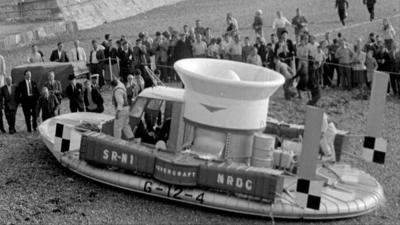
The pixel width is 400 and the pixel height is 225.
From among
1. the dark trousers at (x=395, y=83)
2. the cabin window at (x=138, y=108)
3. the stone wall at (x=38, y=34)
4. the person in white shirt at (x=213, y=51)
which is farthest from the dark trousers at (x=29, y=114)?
the dark trousers at (x=395, y=83)

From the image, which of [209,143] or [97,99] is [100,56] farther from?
[209,143]

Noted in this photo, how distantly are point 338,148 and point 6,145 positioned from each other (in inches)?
296

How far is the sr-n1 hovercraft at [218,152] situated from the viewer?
14.0 metres

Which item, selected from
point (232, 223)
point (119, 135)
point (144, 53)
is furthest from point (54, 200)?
point (144, 53)

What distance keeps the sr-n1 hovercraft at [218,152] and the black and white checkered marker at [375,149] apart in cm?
79

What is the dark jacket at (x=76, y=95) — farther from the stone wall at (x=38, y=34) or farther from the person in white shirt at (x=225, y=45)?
the stone wall at (x=38, y=34)

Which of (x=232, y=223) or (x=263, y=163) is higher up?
(x=263, y=163)

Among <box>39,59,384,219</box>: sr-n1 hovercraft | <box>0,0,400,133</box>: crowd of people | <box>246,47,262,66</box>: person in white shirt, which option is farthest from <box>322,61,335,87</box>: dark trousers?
<box>39,59,384,219</box>: sr-n1 hovercraft

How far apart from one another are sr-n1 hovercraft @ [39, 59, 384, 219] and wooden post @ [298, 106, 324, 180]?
962mm

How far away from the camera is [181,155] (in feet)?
48.5

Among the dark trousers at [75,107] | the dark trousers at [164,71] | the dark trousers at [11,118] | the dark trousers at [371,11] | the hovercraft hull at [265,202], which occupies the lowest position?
the hovercraft hull at [265,202]

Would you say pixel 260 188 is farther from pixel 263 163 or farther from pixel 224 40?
pixel 224 40

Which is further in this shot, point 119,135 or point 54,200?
point 119,135

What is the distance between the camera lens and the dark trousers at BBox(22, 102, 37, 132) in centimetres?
1858
